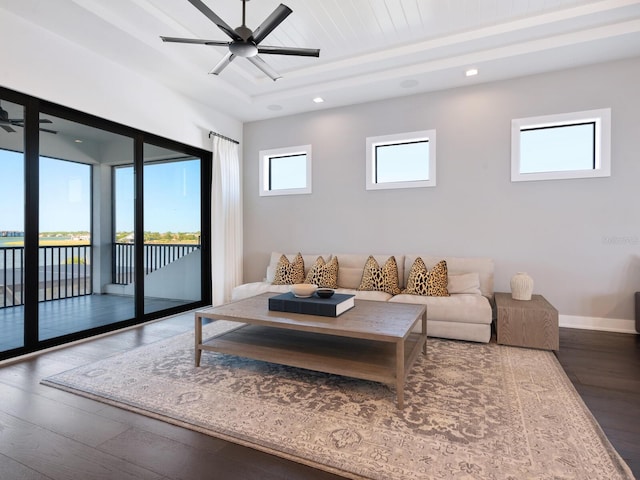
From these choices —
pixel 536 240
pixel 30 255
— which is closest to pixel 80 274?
pixel 30 255

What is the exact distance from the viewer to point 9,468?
1.54 meters

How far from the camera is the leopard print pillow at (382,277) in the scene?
160 inches

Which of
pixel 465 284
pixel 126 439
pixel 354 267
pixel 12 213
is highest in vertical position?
pixel 12 213

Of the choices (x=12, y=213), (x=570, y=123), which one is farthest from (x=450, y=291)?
(x=12, y=213)

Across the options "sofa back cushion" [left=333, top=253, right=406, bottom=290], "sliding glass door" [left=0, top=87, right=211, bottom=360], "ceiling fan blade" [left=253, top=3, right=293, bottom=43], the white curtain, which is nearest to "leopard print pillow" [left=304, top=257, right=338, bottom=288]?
"sofa back cushion" [left=333, top=253, right=406, bottom=290]

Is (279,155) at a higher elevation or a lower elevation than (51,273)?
higher

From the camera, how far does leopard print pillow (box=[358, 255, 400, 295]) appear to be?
4058mm

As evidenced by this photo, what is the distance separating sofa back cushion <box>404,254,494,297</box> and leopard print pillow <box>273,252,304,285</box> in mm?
1409

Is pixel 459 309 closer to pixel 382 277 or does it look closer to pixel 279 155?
pixel 382 277

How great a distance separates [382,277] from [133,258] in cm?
309

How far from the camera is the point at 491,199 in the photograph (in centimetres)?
420

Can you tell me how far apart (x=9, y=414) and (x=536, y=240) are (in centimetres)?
496

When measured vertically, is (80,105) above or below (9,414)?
above

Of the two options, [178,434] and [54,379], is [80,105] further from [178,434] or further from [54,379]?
[178,434]
